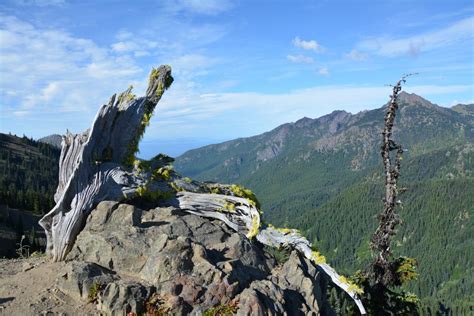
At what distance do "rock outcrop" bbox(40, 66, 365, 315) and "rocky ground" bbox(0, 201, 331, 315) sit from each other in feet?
0.14

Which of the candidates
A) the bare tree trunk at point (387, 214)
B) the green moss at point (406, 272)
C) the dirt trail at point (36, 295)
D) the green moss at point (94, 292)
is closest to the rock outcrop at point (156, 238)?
the green moss at point (94, 292)

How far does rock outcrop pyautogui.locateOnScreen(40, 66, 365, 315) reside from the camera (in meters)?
14.4

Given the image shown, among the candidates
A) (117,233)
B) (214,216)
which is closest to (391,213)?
(214,216)

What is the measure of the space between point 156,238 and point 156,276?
8.78 feet

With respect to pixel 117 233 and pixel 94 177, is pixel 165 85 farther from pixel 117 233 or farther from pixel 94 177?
pixel 117 233

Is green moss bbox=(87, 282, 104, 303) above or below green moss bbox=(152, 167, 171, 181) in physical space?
below

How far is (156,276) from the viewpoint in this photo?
1502 centimetres

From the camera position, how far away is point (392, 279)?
21703 mm

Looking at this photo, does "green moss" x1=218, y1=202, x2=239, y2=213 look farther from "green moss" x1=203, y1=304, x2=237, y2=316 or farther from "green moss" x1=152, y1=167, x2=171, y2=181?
"green moss" x1=203, y1=304, x2=237, y2=316

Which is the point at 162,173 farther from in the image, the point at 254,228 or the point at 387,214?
the point at 387,214

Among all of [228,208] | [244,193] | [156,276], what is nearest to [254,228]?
[228,208]

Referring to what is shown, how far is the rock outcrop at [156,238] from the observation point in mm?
14430

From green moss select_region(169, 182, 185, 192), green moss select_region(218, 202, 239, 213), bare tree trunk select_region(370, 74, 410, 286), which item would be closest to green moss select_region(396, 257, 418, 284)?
bare tree trunk select_region(370, 74, 410, 286)

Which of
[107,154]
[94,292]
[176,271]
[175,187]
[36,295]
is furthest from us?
[175,187]
